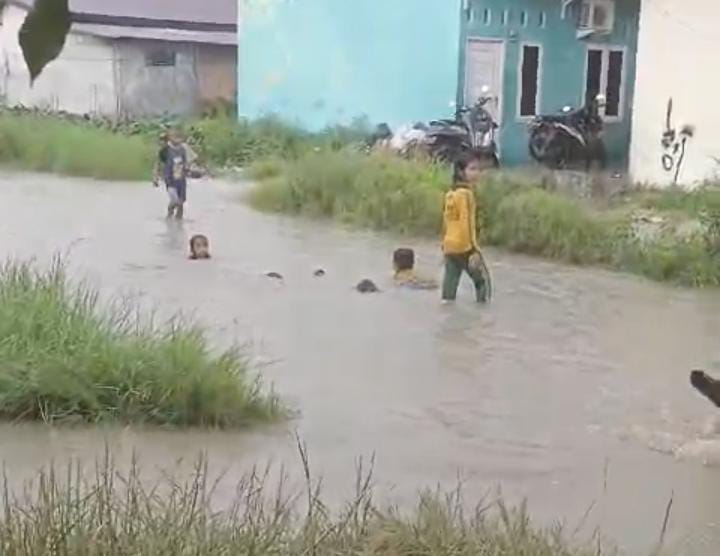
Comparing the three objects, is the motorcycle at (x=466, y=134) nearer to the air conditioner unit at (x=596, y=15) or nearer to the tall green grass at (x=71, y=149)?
the air conditioner unit at (x=596, y=15)

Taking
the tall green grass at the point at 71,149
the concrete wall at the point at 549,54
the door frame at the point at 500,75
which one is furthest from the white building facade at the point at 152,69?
the concrete wall at the point at 549,54

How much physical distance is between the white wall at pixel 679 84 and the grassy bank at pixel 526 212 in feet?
2.81

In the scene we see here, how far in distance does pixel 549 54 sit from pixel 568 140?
164cm

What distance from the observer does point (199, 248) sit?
44.7 feet

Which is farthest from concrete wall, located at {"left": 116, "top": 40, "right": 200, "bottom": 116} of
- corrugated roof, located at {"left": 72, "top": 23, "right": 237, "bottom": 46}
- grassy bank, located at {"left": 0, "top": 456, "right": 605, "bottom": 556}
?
grassy bank, located at {"left": 0, "top": 456, "right": 605, "bottom": 556}

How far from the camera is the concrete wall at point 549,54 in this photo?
63.1ft

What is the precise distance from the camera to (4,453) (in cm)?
674

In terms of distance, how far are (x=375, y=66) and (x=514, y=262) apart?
6.56 metres

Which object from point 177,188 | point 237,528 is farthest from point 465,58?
point 237,528

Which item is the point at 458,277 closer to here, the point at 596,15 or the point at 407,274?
the point at 407,274

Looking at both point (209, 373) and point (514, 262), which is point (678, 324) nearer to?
point (514, 262)

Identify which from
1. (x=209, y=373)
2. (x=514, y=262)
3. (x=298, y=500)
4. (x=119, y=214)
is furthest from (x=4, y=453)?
(x=119, y=214)

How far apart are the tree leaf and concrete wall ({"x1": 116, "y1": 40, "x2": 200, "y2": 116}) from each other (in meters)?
23.0

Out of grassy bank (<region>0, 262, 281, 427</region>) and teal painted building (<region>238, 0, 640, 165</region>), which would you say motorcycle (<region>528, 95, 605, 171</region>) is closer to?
teal painted building (<region>238, 0, 640, 165</region>)
